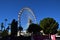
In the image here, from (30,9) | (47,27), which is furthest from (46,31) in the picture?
(30,9)

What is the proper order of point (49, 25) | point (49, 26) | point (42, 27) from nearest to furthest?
point (49, 26)
point (49, 25)
point (42, 27)

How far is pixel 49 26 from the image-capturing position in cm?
8338

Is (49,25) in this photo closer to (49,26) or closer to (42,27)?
(49,26)

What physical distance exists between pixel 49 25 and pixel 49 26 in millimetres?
528

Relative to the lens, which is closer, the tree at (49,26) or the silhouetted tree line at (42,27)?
the silhouetted tree line at (42,27)

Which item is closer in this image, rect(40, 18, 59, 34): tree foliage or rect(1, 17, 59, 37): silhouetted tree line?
rect(1, 17, 59, 37): silhouetted tree line

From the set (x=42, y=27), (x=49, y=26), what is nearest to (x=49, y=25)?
(x=49, y=26)

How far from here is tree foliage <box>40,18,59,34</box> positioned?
269 ft

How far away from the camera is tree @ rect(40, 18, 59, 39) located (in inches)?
3226

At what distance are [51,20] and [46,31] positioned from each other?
5667 mm

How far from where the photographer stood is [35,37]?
46.9m

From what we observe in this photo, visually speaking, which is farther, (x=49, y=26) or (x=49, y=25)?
(x=49, y=25)

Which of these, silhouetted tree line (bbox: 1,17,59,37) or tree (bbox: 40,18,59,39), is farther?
tree (bbox: 40,18,59,39)

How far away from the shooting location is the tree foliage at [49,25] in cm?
8198
